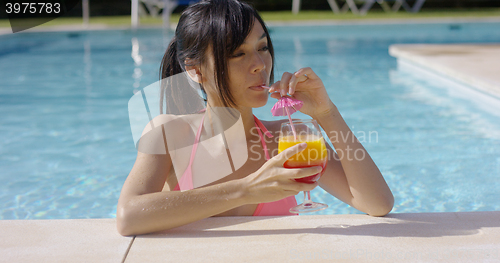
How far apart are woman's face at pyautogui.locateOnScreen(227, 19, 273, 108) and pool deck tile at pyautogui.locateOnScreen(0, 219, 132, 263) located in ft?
2.36

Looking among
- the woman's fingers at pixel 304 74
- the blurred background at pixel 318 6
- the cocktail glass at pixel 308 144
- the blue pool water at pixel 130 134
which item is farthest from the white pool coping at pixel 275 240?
the blurred background at pixel 318 6

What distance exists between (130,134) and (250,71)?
406 cm

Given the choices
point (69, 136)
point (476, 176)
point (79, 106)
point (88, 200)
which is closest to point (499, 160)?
point (476, 176)

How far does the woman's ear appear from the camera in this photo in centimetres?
205

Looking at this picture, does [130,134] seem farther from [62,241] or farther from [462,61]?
[462,61]

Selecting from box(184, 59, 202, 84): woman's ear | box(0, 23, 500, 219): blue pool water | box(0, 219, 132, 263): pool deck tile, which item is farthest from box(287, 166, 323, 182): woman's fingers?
box(0, 23, 500, 219): blue pool water

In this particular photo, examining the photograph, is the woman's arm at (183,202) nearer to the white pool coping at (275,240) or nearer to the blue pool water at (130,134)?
the white pool coping at (275,240)

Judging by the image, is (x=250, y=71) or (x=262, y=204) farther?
(x=262, y=204)

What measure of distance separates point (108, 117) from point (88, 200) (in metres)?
2.39

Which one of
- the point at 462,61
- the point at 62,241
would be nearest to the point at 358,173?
the point at 62,241

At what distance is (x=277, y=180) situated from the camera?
157 cm

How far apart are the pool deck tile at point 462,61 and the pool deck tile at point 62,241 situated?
521cm

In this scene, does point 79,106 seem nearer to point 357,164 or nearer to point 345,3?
point 357,164

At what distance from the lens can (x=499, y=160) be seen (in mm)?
4410
